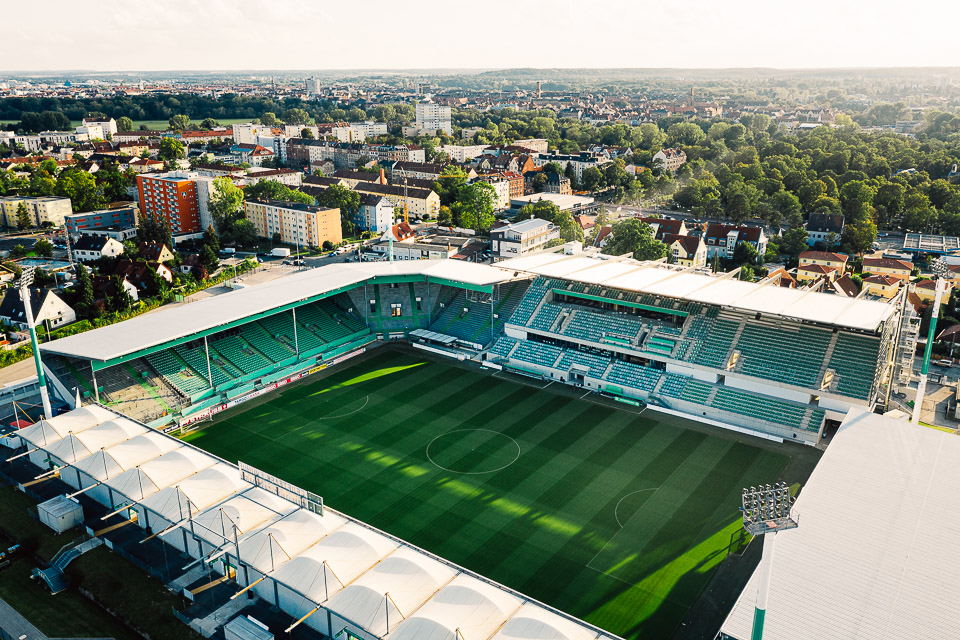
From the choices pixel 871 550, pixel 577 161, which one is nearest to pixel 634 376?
pixel 871 550

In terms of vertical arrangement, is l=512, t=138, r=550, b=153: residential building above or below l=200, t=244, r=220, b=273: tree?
above

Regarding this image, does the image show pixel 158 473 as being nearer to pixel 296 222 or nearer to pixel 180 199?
pixel 296 222

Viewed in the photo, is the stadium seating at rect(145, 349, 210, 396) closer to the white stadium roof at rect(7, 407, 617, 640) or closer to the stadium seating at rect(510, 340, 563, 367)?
the white stadium roof at rect(7, 407, 617, 640)

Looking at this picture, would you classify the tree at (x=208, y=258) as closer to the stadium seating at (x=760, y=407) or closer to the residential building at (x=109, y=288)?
the residential building at (x=109, y=288)

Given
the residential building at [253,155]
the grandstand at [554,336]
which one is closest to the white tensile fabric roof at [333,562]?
the grandstand at [554,336]

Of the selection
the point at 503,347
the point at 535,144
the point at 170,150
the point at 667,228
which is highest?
the point at 170,150

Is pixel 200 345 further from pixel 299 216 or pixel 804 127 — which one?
pixel 804 127

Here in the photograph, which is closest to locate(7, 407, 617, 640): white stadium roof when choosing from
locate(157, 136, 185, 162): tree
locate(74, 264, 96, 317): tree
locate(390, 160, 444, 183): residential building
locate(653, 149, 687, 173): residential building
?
locate(74, 264, 96, 317): tree
